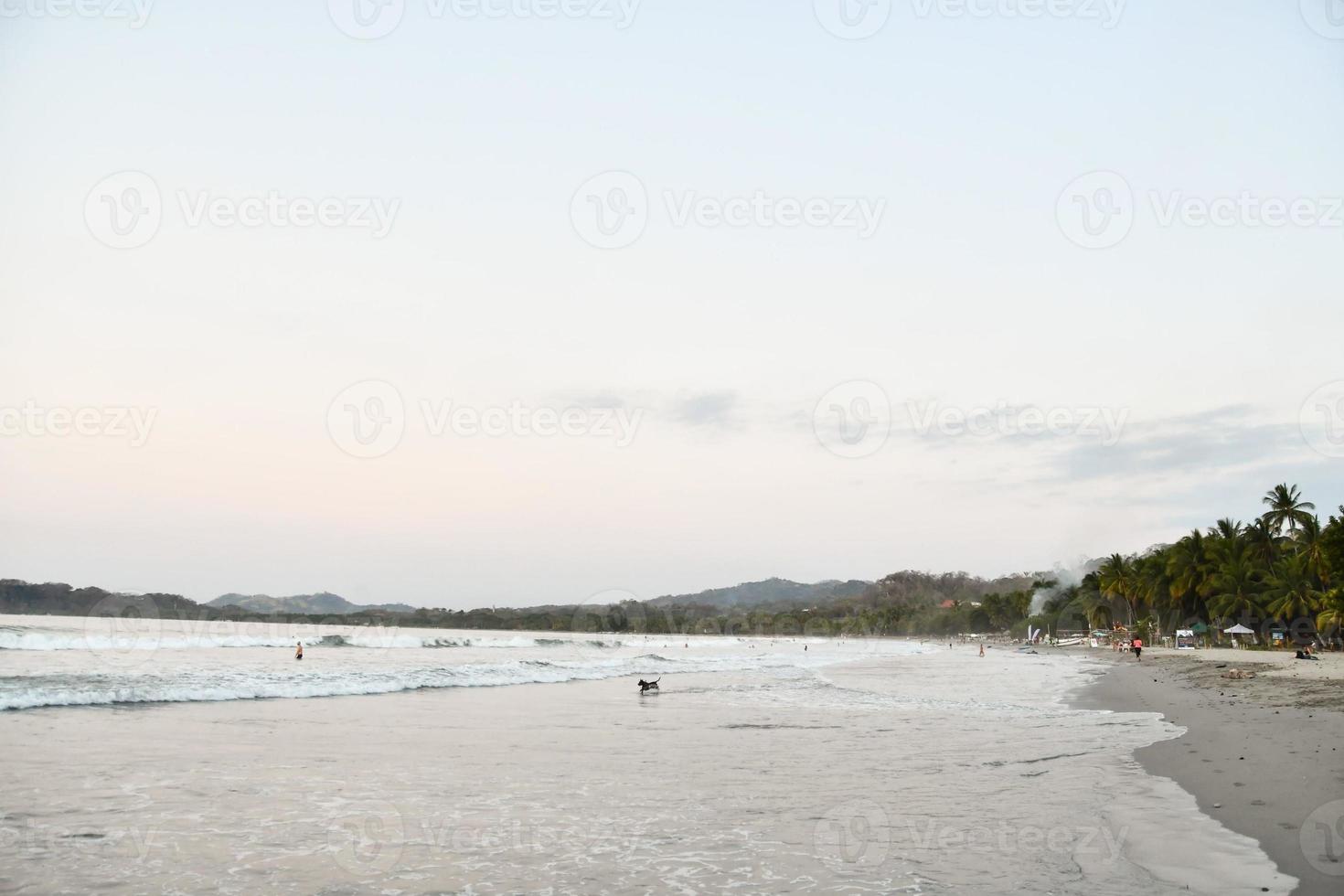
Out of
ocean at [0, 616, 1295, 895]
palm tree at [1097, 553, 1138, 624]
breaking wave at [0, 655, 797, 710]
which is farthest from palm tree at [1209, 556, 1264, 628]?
ocean at [0, 616, 1295, 895]

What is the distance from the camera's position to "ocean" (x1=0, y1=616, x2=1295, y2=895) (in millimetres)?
7598

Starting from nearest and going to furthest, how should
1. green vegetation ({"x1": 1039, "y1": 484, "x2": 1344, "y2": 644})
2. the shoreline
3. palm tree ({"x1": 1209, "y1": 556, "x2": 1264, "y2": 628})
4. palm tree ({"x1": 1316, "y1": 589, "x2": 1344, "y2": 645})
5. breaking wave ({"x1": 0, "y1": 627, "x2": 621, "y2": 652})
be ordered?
1. the shoreline
2. palm tree ({"x1": 1316, "y1": 589, "x2": 1344, "y2": 645})
3. breaking wave ({"x1": 0, "y1": 627, "x2": 621, "y2": 652})
4. green vegetation ({"x1": 1039, "y1": 484, "x2": 1344, "y2": 644})
5. palm tree ({"x1": 1209, "y1": 556, "x2": 1264, "y2": 628})

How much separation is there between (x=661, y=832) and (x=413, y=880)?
280 cm

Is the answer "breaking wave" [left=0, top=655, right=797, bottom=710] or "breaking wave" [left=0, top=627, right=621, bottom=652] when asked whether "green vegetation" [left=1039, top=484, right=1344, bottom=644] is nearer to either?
"breaking wave" [left=0, top=655, right=797, bottom=710]

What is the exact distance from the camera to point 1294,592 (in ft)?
208

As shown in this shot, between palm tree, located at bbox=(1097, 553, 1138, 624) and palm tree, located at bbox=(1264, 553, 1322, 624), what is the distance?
35.5 metres

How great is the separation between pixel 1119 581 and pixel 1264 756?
104216mm

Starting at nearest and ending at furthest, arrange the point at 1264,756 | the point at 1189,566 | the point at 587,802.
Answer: the point at 587,802 → the point at 1264,756 → the point at 1189,566

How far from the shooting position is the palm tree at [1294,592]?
207 feet

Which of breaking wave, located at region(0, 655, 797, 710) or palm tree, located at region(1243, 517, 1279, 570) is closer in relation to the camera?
breaking wave, located at region(0, 655, 797, 710)

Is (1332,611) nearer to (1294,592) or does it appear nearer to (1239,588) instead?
(1294,592)

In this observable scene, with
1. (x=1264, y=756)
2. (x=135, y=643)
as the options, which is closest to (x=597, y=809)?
(x=1264, y=756)

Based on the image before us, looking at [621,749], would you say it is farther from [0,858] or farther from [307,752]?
[0,858]

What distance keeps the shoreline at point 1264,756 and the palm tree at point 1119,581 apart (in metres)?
77.7
